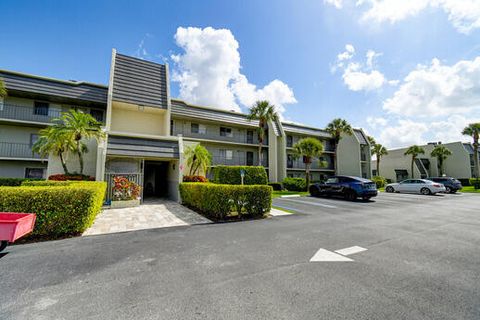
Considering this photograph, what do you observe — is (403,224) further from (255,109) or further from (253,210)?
(255,109)

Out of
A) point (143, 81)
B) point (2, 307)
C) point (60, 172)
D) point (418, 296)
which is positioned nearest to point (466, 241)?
point (418, 296)

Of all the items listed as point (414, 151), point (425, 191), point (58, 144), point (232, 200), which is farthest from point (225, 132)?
point (414, 151)

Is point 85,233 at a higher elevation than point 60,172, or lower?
lower

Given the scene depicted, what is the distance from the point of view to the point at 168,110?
16.0 metres

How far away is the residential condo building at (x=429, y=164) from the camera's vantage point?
32344 millimetres

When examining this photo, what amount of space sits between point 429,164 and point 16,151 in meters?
55.9

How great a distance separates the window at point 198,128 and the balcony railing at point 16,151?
12.3m

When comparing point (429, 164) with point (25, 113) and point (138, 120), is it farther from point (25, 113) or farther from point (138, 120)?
point (25, 113)

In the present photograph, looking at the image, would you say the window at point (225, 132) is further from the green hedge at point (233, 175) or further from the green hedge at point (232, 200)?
the green hedge at point (232, 200)

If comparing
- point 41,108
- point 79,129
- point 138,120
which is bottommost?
point 79,129

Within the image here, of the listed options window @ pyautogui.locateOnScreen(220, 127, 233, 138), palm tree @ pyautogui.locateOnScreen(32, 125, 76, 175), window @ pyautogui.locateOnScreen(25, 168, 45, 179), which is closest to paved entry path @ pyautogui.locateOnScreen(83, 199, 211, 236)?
palm tree @ pyautogui.locateOnScreen(32, 125, 76, 175)

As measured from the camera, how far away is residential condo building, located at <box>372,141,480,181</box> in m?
32.3

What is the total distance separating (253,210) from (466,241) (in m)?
6.23

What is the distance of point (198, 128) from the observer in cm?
2138
